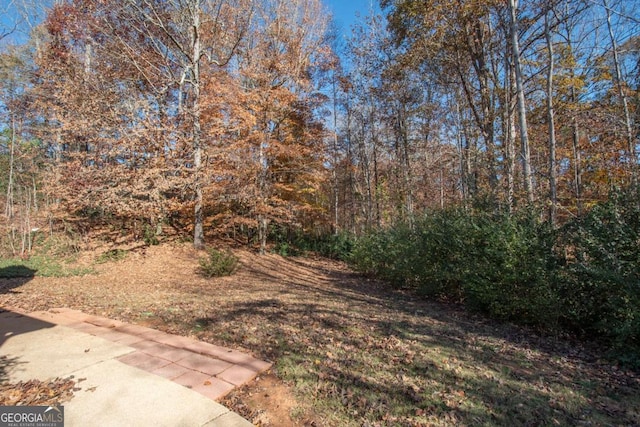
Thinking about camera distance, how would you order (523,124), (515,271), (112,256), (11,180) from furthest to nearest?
(11,180)
(112,256)
(523,124)
(515,271)

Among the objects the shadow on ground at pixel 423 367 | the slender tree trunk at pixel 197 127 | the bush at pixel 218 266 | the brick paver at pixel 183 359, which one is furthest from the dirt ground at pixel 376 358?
the slender tree trunk at pixel 197 127

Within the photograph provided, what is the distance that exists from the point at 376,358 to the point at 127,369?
205 centimetres

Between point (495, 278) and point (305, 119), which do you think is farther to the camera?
point (305, 119)

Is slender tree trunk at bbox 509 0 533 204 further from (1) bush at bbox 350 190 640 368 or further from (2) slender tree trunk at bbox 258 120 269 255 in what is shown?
(2) slender tree trunk at bbox 258 120 269 255

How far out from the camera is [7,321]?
357 centimetres

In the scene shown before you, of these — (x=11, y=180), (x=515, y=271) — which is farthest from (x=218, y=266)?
(x=11, y=180)

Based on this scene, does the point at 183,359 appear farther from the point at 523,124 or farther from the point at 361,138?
the point at 361,138

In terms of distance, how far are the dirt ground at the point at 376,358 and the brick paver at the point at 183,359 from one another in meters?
0.14

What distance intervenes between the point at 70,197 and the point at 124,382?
896 cm

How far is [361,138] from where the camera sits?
15.0m

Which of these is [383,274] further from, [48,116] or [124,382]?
[48,116]

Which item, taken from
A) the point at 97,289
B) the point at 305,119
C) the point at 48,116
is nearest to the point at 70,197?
the point at 48,116

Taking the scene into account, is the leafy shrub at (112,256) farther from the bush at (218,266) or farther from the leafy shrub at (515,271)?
the leafy shrub at (515,271)

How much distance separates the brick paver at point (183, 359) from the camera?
2.23 m
